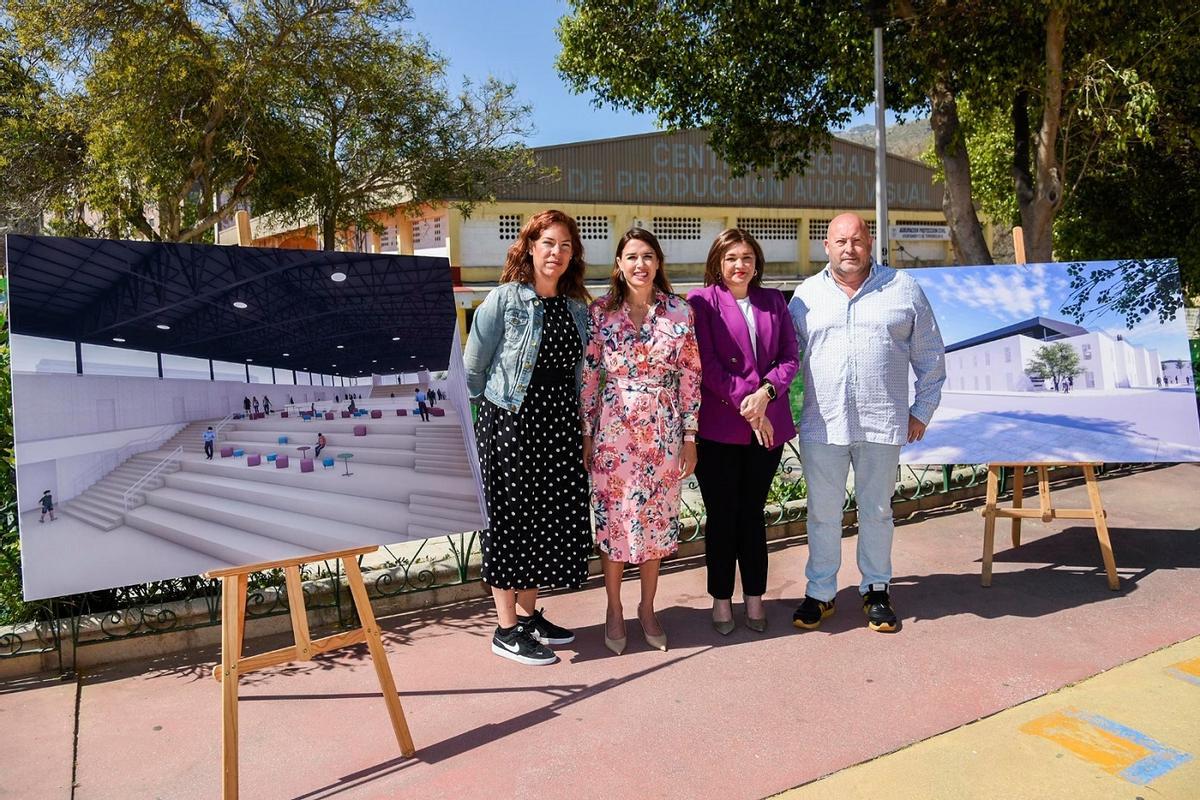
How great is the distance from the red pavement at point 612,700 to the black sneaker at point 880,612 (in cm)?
7

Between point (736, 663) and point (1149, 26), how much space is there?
734 cm

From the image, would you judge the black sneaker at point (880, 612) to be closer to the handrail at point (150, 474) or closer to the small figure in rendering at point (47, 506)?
the handrail at point (150, 474)

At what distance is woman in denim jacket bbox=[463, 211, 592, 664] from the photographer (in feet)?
12.0

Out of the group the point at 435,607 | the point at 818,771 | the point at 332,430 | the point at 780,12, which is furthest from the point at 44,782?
the point at 780,12

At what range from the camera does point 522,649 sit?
3.88m

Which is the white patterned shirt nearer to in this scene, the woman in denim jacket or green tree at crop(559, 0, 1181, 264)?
the woman in denim jacket

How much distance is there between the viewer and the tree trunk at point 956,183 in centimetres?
872

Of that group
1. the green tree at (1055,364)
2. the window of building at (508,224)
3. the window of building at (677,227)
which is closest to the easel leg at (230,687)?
the green tree at (1055,364)

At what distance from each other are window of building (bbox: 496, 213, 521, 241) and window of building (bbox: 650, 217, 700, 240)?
4.99m

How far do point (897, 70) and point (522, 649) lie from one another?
24.1 ft

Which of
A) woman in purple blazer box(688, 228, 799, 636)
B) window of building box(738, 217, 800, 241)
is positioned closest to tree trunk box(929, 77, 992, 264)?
woman in purple blazer box(688, 228, 799, 636)

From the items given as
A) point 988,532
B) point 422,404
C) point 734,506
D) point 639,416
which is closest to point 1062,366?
point 988,532

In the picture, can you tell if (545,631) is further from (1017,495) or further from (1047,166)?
(1047,166)

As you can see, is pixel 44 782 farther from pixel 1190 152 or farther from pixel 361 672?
pixel 1190 152
